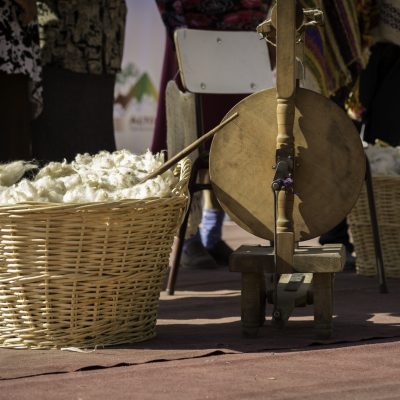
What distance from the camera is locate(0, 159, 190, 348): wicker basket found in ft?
7.81

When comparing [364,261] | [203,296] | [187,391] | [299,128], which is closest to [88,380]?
[187,391]

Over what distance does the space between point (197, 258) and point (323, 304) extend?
1768 mm

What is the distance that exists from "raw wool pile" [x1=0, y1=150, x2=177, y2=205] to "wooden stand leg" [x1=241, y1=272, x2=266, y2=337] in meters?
0.32

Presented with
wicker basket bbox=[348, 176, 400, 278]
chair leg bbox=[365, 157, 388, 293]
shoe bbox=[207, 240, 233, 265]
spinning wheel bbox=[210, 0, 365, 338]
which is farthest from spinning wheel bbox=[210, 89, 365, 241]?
shoe bbox=[207, 240, 233, 265]

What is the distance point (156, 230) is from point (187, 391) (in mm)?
569

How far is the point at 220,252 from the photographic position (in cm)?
448

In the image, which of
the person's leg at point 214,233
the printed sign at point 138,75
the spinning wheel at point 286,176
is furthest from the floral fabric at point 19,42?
the printed sign at point 138,75

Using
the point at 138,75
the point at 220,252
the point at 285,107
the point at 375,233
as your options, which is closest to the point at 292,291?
the point at 285,107

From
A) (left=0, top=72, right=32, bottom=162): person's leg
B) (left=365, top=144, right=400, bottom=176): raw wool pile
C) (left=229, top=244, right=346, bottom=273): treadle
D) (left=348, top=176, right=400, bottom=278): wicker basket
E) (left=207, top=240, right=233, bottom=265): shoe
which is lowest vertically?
(left=207, top=240, right=233, bottom=265): shoe

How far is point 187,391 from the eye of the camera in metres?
2.06

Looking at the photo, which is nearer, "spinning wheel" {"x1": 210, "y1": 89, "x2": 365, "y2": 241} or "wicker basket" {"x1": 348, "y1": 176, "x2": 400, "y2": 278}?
→ "spinning wheel" {"x1": 210, "y1": 89, "x2": 365, "y2": 241}

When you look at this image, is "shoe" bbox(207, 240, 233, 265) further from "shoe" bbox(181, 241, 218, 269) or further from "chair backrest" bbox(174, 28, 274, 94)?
"chair backrest" bbox(174, 28, 274, 94)

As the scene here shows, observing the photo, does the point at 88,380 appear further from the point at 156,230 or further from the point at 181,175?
the point at 181,175

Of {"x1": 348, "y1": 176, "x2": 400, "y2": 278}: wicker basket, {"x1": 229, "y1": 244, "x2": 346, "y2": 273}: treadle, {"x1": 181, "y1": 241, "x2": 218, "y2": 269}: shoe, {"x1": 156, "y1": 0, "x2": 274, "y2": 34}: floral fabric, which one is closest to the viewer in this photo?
{"x1": 229, "y1": 244, "x2": 346, "y2": 273}: treadle
